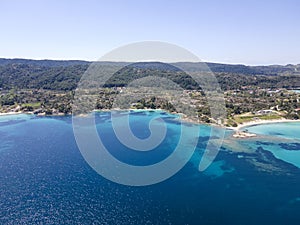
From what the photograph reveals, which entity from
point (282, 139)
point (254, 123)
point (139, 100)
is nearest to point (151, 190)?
point (282, 139)

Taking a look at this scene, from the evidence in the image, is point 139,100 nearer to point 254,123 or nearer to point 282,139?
point 254,123

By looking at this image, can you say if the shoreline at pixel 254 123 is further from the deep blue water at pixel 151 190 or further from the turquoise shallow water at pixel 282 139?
the deep blue water at pixel 151 190

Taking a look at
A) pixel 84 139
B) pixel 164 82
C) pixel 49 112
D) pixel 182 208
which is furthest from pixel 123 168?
pixel 164 82

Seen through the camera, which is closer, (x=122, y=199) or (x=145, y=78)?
(x=122, y=199)

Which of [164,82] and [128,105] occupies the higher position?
[164,82]

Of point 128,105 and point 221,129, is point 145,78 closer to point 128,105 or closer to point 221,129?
point 128,105

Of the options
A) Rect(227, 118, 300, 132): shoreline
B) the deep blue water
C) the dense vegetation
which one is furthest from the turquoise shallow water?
the dense vegetation

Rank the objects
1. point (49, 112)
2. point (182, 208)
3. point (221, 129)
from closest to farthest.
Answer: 1. point (182, 208)
2. point (221, 129)
3. point (49, 112)

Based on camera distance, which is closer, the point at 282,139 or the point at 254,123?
the point at 282,139

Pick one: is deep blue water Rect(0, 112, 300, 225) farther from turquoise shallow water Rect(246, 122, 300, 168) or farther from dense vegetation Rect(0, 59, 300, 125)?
dense vegetation Rect(0, 59, 300, 125)
